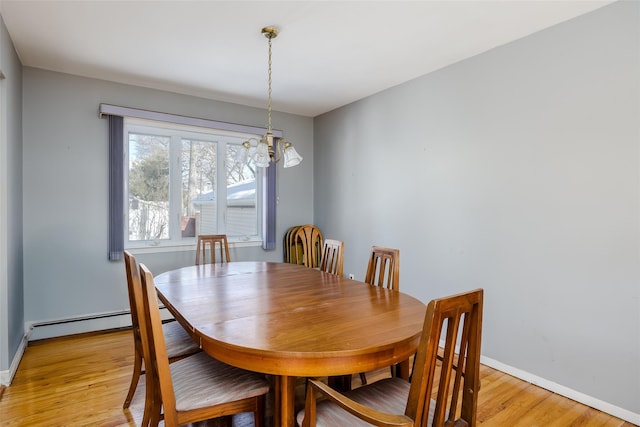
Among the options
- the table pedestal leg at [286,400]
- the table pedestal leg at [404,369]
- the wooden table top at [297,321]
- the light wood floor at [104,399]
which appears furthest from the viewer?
the light wood floor at [104,399]

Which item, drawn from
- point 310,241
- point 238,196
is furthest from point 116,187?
point 310,241

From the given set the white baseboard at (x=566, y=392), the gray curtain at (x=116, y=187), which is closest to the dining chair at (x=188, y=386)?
the white baseboard at (x=566, y=392)

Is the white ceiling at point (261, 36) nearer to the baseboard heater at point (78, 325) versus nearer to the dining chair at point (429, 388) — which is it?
the dining chair at point (429, 388)

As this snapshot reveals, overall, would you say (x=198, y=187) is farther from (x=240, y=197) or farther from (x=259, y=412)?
(x=259, y=412)

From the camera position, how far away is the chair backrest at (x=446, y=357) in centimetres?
99

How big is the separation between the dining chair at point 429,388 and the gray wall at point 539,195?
154 centimetres

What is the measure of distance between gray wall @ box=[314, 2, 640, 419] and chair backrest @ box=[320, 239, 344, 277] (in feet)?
3.35

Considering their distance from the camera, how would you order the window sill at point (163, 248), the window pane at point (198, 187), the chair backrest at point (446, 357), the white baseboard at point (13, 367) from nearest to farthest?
the chair backrest at point (446, 357), the white baseboard at point (13, 367), the window sill at point (163, 248), the window pane at point (198, 187)

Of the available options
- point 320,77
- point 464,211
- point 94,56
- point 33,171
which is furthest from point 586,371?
point 33,171

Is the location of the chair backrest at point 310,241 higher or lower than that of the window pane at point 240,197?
lower

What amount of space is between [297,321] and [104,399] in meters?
1.61

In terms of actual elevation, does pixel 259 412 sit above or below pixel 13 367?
above

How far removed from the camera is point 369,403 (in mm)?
1358

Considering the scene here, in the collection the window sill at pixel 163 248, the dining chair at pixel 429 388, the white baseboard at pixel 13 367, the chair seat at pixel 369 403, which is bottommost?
the white baseboard at pixel 13 367
